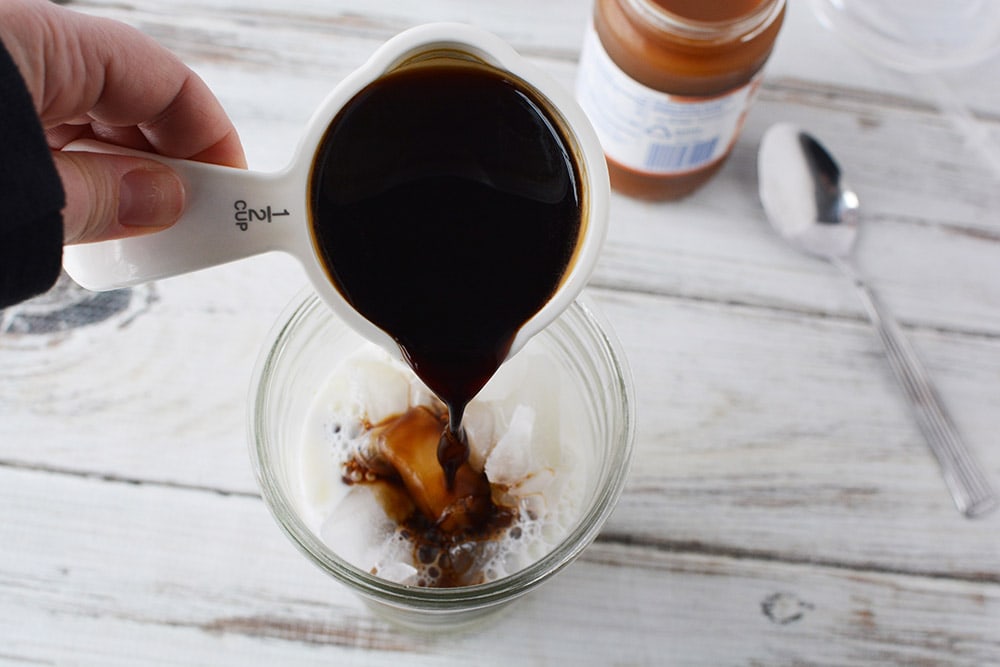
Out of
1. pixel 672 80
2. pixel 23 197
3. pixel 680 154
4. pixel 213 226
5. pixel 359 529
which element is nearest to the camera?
pixel 23 197

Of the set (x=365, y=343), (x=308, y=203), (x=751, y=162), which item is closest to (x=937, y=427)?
(x=751, y=162)

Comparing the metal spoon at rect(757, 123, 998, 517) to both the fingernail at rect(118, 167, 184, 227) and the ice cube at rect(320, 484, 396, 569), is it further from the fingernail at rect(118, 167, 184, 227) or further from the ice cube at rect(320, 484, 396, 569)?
the fingernail at rect(118, 167, 184, 227)

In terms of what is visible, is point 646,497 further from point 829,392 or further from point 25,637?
point 25,637

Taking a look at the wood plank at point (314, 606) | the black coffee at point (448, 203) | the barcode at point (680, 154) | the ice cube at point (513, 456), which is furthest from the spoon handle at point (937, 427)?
the black coffee at point (448, 203)

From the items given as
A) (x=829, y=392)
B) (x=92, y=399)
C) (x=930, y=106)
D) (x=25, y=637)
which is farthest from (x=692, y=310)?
(x=25, y=637)

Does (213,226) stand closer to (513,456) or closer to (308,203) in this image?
(308,203)

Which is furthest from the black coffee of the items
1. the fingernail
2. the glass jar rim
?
the glass jar rim

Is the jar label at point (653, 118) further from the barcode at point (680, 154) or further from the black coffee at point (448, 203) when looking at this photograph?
the black coffee at point (448, 203)
